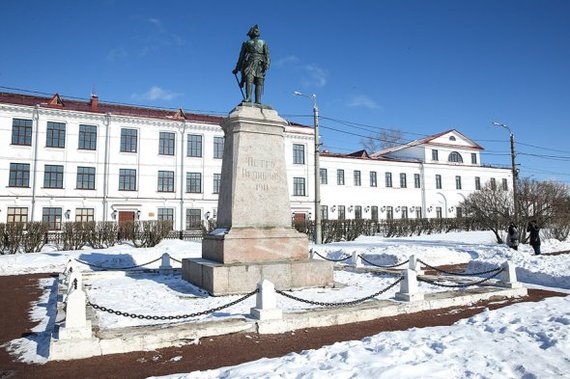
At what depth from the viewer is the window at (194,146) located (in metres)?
37.9

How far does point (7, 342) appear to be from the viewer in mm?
6230

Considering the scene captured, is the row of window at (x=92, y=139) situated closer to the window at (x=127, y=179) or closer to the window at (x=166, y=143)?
the window at (x=166, y=143)

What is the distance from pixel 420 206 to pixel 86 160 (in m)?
36.6

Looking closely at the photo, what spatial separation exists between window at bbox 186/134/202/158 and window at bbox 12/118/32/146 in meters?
12.6

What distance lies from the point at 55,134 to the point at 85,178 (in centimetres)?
422

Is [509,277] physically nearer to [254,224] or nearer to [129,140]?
[254,224]

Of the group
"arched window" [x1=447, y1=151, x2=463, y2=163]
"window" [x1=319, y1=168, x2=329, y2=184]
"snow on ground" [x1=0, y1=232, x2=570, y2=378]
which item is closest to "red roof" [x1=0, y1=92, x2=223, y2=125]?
"window" [x1=319, y1=168, x2=329, y2=184]

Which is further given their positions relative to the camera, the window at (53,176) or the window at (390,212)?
the window at (390,212)

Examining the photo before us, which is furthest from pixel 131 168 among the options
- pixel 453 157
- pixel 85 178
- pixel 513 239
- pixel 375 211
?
pixel 453 157

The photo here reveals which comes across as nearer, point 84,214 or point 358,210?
point 84,214

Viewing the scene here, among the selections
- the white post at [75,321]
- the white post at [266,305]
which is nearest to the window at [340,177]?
the white post at [266,305]

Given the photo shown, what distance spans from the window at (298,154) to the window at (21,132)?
2335 centimetres

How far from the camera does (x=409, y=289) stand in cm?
838

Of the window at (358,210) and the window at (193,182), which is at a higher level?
the window at (193,182)
